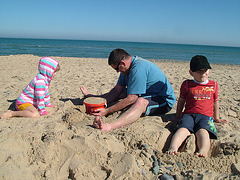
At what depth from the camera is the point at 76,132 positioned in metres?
2.30

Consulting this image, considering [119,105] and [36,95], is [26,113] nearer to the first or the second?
[36,95]

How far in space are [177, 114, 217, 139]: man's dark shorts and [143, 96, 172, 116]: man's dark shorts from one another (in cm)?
48

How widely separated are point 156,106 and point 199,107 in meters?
A: 0.63

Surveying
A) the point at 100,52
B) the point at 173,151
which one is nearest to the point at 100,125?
the point at 173,151

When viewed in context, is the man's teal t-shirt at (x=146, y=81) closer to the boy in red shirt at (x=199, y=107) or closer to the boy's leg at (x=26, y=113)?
the boy in red shirt at (x=199, y=107)

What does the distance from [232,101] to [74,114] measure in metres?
3.18

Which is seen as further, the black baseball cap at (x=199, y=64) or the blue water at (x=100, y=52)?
the blue water at (x=100, y=52)

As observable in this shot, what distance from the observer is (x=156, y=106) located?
9.87 ft

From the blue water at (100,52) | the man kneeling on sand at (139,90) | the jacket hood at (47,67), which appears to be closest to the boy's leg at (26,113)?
the jacket hood at (47,67)

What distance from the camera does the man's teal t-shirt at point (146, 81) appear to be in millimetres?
2809

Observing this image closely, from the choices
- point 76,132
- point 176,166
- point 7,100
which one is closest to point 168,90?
point 176,166

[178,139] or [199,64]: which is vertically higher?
[199,64]

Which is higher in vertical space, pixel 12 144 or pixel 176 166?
pixel 12 144

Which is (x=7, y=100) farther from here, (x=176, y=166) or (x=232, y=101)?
(x=232, y=101)
